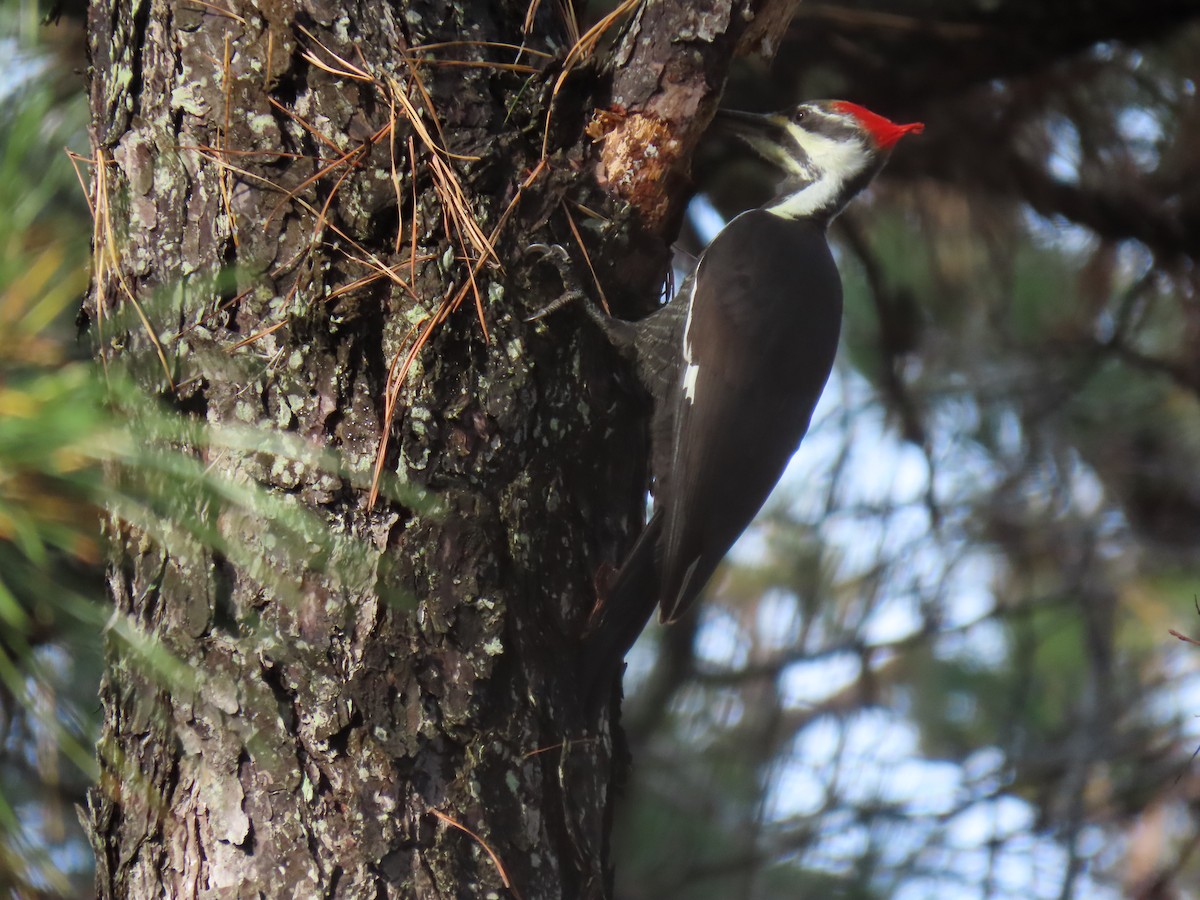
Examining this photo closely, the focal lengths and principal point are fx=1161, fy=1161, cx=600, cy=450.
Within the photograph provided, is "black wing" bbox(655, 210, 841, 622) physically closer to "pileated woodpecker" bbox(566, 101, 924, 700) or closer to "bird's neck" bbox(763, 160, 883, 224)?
"pileated woodpecker" bbox(566, 101, 924, 700)

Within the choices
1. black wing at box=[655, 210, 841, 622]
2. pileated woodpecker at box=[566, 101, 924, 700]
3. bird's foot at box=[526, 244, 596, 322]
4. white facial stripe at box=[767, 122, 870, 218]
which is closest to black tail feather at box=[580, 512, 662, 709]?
pileated woodpecker at box=[566, 101, 924, 700]

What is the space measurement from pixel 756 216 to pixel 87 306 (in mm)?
1302

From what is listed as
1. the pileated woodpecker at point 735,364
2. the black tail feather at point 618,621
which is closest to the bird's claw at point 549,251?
the pileated woodpecker at point 735,364

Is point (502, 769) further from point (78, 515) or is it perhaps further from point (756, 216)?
point (756, 216)

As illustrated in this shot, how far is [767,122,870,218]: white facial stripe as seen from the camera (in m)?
2.48

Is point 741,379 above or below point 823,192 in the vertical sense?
below

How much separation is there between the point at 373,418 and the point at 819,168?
148 centimetres

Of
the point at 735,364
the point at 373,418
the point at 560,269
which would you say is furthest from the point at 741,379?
the point at 373,418

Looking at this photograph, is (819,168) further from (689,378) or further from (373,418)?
(373,418)

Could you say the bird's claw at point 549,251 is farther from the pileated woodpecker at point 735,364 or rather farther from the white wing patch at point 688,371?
the white wing patch at point 688,371

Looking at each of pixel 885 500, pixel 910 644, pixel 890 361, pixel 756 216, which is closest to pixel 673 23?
pixel 756 216

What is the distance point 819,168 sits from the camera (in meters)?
2.57

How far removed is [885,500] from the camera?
11.0 ft

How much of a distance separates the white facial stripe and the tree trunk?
0.80 m
